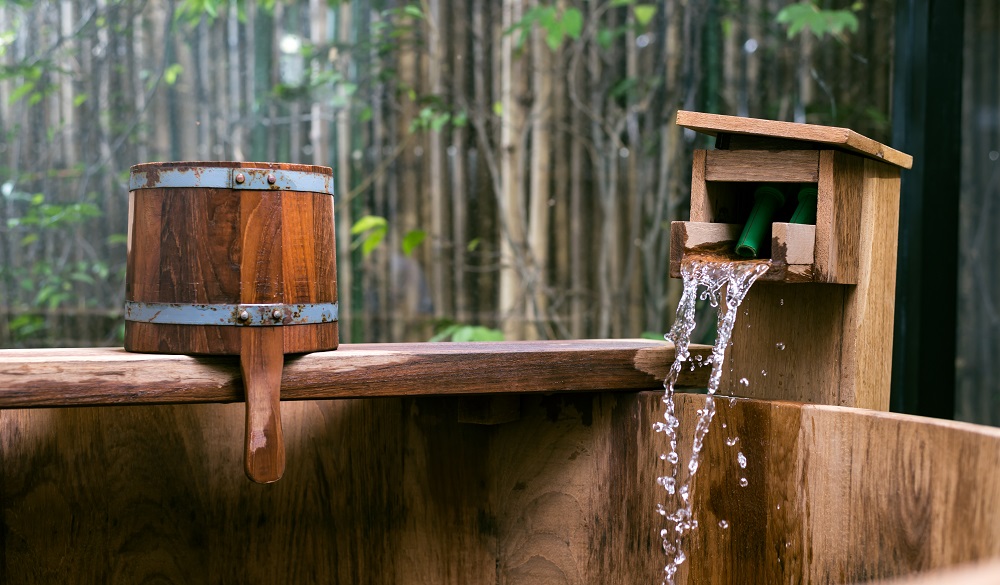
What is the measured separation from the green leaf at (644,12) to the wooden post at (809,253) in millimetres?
1789

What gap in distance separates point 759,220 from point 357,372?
2.64ft

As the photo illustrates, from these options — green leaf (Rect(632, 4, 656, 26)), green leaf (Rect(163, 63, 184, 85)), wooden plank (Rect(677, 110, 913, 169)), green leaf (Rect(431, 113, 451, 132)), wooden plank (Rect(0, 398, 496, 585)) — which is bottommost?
wooden plank (Rect(0, 398, 496, 585))

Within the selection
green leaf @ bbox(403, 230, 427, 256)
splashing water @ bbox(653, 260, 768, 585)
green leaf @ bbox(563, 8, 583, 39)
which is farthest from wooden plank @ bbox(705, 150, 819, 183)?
green leaf @ bbox(403, 230, 427, 256)

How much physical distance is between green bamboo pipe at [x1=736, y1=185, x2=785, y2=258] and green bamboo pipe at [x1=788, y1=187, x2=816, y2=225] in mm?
47

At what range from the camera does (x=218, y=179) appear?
5.01 feet

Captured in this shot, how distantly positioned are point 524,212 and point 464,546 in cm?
180

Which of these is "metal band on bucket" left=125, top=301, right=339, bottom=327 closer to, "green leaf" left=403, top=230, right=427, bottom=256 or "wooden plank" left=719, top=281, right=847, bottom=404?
"wooden plank" left=719, top=281, right=847, bottom=404

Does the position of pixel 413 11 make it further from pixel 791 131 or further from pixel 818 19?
pixel 791 131

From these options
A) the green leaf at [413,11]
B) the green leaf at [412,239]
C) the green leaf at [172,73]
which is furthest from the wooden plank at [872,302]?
the green leaf at [172,73]

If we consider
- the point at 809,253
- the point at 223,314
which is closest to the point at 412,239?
the point at 223,314

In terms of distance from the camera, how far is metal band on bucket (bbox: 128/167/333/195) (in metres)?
1.53

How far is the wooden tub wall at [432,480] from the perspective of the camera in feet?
5.04

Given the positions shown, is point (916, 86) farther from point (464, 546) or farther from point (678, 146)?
point (464, 546)

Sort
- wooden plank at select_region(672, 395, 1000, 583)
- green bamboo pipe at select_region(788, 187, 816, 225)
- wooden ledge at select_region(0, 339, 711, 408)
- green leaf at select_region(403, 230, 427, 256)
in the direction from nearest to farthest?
1. wooden plank at select_region(672, 395, 1000, 583)
2. wooden ledge at select_region(0, 339, 711, 408)
3. green bamboo pipe at select_region(788, 187, 816, 225)
4. green leaf at select_region(403, 230, 427, 256)
